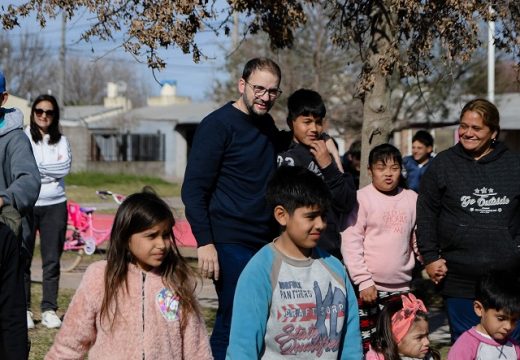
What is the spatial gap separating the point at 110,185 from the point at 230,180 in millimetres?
32590

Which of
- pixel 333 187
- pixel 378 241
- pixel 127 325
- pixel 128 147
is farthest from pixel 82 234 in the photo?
pixel 128 147

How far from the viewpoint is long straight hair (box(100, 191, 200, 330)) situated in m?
4.13

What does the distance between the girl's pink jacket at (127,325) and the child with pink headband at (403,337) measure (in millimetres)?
1458

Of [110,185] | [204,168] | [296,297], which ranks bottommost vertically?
[110,185]

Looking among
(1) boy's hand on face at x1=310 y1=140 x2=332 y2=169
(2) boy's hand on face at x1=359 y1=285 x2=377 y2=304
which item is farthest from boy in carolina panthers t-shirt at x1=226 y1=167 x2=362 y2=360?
(2) boy's hand on face at x1=359 y1=285 x2=377 y2=304

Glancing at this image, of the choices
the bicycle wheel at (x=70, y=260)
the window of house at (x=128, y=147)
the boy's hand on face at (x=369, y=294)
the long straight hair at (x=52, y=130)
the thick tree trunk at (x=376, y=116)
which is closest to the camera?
the boy's hand on face at (x=369, y=294)

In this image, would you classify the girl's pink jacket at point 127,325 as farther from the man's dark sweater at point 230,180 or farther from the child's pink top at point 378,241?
the child's pink top at point 378,241

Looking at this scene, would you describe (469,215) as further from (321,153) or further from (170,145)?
(170,145)

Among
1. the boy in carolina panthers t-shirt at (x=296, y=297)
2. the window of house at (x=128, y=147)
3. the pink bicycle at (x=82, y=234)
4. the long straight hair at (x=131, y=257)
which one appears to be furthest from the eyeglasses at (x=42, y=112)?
the window of house at (x=128, y=147)

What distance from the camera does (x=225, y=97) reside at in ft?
98.0

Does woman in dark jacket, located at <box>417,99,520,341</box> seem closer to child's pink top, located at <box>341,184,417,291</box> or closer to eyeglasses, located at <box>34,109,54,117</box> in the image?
child's pink top, located at <box>341,184,417,291</box>

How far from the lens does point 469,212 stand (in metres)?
5.61

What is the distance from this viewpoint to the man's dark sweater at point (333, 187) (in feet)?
18.2

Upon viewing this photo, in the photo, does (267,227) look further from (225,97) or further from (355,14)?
(225,97)
